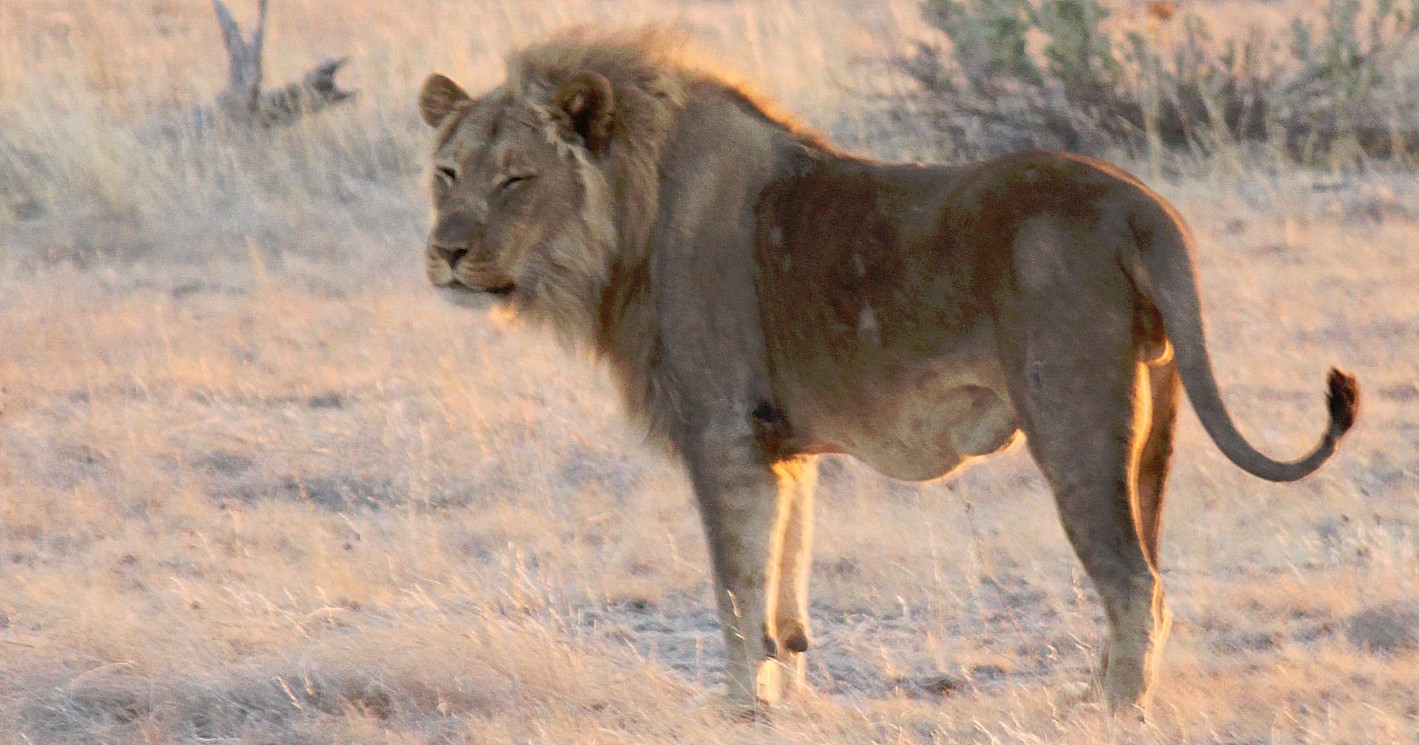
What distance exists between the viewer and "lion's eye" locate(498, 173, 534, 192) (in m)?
4.04

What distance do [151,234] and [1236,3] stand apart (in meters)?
11.1

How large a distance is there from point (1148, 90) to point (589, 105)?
698 cm

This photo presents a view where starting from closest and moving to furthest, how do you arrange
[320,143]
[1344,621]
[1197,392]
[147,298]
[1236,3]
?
[1197,392]
[1344,621]
[147,298]
[320,143]
[1236,3]

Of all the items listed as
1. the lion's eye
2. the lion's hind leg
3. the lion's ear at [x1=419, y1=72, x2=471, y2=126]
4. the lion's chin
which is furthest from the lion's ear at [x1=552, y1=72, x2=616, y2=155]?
the lion's hind leg

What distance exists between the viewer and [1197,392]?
11.5 ft

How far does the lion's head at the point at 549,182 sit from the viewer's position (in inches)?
158

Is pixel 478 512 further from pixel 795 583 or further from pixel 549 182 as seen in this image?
pixel 549 182

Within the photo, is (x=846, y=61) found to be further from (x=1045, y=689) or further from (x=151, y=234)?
(x=1045, y=689)

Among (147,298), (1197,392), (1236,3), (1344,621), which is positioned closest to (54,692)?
(1197,392)

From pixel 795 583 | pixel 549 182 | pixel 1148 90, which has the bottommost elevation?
pixel 1148 90

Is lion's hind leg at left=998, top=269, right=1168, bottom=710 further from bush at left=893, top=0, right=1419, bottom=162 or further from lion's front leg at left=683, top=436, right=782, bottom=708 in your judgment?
bush at left=893, top=0, right=1419, bottom=162

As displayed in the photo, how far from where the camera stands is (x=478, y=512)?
5832 millimetres

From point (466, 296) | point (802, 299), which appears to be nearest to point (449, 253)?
point (466, 296)

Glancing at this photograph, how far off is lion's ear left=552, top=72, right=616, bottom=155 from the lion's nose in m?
0.38
